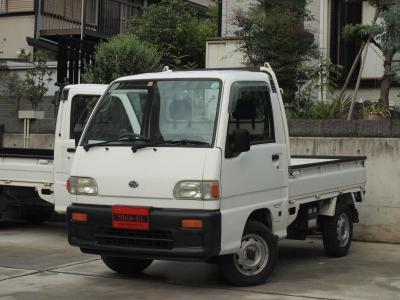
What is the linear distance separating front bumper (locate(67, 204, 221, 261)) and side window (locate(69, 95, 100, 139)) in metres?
3.14

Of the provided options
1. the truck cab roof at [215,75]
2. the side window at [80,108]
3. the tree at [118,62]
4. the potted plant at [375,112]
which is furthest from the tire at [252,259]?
the tree at [118,62]

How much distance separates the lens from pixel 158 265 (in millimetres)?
8453

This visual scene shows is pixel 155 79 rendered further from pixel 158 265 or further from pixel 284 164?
pixel 158 265

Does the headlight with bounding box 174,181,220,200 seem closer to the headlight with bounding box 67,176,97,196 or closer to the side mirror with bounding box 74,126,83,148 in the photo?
the headlight with bounding box 67,176,97,196

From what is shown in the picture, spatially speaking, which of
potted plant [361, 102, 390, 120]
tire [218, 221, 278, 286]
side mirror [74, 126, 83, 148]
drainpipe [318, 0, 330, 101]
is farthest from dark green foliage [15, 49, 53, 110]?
tire [218, 221, 278, 286]

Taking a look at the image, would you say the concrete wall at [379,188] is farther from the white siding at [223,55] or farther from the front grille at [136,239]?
the front grille at [136,239]

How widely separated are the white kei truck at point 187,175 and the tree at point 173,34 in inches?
453

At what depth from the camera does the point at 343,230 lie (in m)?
9.27

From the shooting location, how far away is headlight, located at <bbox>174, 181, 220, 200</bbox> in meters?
6.59

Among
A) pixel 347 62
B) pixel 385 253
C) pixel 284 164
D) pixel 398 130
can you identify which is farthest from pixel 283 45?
pixel 284 164

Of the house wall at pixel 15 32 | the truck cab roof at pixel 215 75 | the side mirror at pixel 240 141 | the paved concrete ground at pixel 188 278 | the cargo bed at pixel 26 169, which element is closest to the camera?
the side mirror at pixel 240 141

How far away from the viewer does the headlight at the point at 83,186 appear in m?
7.09

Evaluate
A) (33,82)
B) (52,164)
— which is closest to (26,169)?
(52,164)

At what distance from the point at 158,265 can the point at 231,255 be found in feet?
5.64
